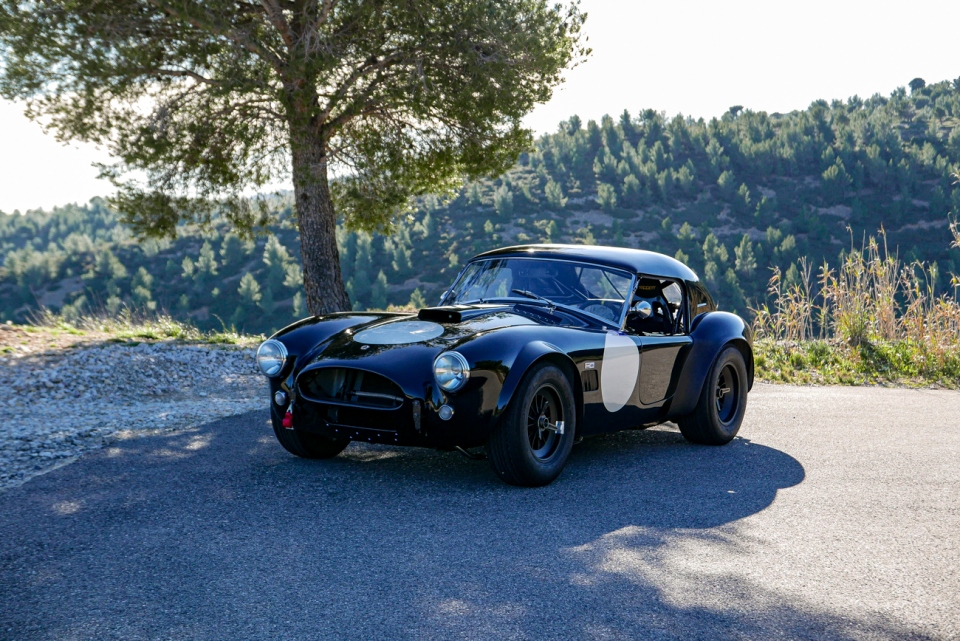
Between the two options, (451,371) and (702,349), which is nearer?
(451,371)

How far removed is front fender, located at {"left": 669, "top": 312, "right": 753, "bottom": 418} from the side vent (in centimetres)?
173

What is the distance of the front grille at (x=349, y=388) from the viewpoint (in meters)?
4.75

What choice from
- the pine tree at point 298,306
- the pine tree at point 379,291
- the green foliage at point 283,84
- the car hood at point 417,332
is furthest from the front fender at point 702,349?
the pine tree at point 298,306

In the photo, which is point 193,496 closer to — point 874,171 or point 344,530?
point 344,530

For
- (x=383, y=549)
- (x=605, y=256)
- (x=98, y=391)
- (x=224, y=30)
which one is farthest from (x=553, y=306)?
(x=224, y=30)

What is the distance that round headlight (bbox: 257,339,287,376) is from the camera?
5355mm

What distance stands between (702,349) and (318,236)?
25.1 feet

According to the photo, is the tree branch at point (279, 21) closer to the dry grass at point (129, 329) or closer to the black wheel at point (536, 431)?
the dry grass at point (129, 329)

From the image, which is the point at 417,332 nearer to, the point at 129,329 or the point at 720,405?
the point at 720,405

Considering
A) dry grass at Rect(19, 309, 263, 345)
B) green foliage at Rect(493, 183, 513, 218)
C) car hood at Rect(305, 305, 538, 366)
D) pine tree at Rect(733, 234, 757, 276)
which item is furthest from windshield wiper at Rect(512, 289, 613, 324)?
green foliage at Rect(493, 183, 513, 218)

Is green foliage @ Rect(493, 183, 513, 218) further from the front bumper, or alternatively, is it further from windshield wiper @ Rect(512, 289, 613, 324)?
the front bumper

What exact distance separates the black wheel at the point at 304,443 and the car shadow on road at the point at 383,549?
0.11 m

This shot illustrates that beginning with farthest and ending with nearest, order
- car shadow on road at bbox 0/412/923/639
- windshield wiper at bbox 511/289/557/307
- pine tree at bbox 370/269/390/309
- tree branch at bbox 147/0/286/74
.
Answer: pine tree at bbox 370/269/390/309 < tree branch at bbox 147/0/286/74 < windshield wiper at bbox 511/289/557/307 < car shadow on road at bbox 0/412/923/639

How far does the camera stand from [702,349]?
6.18m
